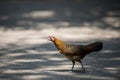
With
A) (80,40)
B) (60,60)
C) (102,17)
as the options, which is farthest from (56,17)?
(60,60)

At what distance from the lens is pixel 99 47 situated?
328 inches

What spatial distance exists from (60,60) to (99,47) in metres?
1.96

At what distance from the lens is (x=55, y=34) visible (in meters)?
13.8

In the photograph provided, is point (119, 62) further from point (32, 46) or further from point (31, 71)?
point (32, 46)

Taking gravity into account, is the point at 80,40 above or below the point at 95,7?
below

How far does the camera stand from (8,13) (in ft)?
59.1

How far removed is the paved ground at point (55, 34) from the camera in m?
8.83

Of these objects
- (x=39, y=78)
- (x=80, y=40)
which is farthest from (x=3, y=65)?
(x=80, y=40)

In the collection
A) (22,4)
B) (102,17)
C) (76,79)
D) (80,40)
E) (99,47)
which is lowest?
(76,79)

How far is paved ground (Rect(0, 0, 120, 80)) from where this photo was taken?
8.83m

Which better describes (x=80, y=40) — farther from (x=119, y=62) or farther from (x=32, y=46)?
(x=119, y=62)

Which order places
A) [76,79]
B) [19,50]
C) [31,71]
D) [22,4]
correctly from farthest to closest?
[22,4] < [19,50] < [31,71] < [76,79]

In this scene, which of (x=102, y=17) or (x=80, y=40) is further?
(x=102, y=17)

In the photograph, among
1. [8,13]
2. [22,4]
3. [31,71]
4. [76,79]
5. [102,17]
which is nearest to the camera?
[76,79]
